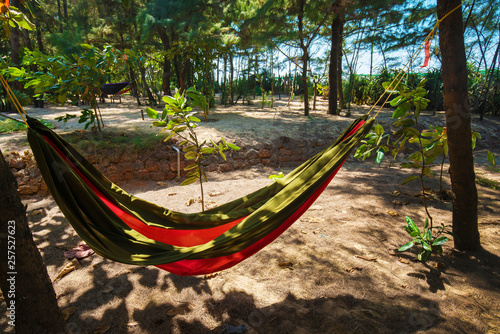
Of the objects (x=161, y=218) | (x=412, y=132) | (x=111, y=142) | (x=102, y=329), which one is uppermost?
(x=412, y=132)

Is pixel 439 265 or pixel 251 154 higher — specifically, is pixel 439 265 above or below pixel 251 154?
below

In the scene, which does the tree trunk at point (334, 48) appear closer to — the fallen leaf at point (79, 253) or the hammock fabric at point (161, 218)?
the hammock fabric at point (161, 218)


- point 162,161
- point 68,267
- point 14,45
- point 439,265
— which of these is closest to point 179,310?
point 68,267

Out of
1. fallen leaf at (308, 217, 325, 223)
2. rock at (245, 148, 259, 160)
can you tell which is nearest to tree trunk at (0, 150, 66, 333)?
fallen leaf at (308, 217, 325, 223)

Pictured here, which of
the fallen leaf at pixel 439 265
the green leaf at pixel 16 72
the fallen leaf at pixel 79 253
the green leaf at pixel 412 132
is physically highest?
the green leaf at pixel 16 72

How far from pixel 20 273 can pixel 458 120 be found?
6.65 feet

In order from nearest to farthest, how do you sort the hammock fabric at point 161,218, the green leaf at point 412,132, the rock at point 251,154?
the hammock fabric at point 161,218, the green leaf at point 412,132, the rock at point 251,154

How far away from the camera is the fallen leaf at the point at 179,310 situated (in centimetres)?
118

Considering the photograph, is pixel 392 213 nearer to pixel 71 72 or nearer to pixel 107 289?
pixel 107 289

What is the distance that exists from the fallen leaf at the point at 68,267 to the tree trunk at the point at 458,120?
221cm

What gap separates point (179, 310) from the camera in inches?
47.2

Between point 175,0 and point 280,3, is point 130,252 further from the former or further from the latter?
point 175,0

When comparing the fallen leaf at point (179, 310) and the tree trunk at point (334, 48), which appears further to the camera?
the tree trunk at point (334, 48)

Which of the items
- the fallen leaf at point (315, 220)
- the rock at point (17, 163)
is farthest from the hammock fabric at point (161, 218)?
the rock at point (17, 163)
